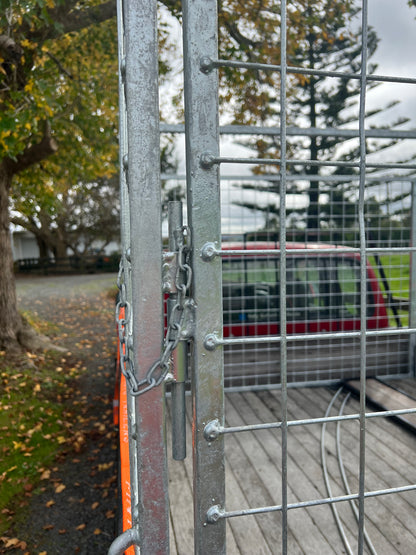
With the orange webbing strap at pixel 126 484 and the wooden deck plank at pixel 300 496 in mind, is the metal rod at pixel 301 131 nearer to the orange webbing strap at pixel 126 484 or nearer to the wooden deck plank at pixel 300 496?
the orange webbing strap at pixel 126 484

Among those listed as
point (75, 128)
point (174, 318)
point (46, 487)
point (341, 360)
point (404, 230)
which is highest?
point (75, 128)

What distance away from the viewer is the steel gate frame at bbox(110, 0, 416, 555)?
105 cm

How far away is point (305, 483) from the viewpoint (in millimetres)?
2857

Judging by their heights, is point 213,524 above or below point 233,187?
below

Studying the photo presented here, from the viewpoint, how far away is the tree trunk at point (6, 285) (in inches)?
259

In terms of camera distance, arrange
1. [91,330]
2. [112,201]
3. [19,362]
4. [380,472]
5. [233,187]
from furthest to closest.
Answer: [112,201]
[91,330]
[19,362]
[233,187]
[380,472]

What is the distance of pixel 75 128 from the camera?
7520 mm

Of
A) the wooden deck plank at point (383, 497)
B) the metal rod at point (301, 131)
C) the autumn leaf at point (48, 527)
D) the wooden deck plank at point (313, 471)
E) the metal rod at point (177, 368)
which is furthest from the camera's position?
the autumn leaf at point (48, 527)

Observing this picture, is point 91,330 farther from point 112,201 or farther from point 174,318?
point 112,201

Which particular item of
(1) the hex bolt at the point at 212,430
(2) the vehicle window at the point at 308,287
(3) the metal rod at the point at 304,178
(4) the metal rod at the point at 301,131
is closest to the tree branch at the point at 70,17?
(3) the metal rod at the point at 304,178

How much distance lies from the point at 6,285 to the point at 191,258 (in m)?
6.44

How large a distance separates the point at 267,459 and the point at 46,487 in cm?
229

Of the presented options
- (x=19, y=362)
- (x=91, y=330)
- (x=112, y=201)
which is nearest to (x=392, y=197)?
(x=19, y=362)

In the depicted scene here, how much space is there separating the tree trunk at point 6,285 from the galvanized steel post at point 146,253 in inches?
241
